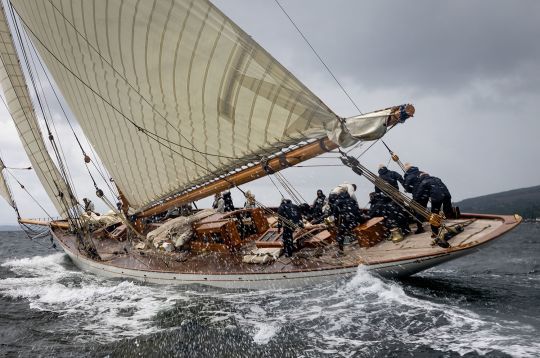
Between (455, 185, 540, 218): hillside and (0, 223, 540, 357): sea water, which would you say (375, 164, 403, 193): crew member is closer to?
(0, 223, 540, 357): sea water

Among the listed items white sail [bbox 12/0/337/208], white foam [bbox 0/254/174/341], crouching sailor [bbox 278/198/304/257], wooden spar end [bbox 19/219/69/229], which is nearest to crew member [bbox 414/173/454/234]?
crouching sailor [bbox 278/198/304/257]

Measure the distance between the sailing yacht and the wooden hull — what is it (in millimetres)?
34

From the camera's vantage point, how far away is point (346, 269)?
9172mm

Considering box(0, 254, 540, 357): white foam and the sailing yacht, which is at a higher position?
the sailing yacht

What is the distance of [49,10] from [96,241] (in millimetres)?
11515

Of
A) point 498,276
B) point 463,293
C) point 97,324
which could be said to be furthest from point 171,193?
point 498,276

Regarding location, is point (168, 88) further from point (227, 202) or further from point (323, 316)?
point (227, 202)

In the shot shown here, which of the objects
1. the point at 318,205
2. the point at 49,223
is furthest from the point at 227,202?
the point at 49,223

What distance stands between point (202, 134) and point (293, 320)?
5504 millimetres

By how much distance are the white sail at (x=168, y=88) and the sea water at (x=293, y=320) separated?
3.66 meters

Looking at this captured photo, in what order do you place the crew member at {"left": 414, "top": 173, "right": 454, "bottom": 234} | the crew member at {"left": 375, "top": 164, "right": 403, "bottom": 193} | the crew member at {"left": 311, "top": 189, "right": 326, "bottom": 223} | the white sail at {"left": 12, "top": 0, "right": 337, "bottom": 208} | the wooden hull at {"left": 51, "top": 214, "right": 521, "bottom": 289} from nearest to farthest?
→ 1. the white sail at {"left": 12, "top": 0, "right": 337, "bottom": 208}
2. the wooden hull at {"left": 51, "top": 214, "right": 521, "bottom": 289}
3. the crew member at {"left": 414, "top": 173, "right": 454, "bottom": 234}
4. the crew member at {"left": 375, "top": 164, "right": 403, "bottom": 193}
5. the crew member at {"left": 311, "top": 189, "right": 326, "bottom": 223}

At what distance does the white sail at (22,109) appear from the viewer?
16.7 m

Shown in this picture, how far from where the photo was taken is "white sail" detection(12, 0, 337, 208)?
8.39 m

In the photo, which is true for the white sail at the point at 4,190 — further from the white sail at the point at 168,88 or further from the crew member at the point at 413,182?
the crew member at the point at 413,182
